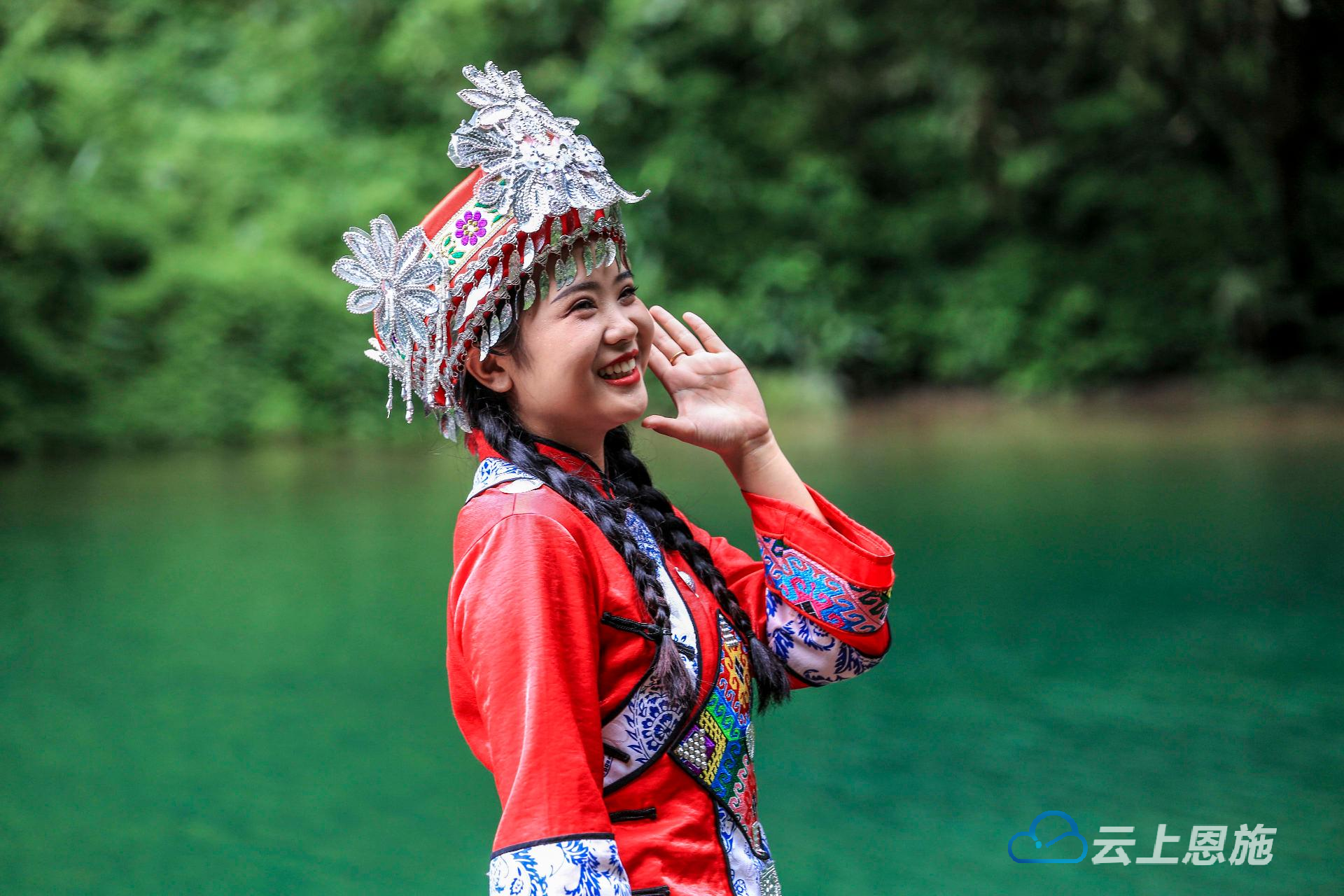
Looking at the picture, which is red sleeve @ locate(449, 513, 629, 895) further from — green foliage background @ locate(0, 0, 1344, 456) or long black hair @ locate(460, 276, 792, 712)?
green foliage background @ locate(0, 0, 1344, 456)

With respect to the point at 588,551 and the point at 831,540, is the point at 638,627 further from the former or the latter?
the point at 831,540

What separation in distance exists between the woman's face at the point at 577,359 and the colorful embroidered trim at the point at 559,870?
1.47 feet

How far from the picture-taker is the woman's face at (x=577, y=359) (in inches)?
54.8

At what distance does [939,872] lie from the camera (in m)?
3.26

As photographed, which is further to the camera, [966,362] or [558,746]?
[966,362]

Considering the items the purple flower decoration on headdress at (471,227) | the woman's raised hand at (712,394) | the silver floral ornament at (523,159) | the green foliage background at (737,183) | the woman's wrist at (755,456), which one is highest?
the green foliage background at (737,183)

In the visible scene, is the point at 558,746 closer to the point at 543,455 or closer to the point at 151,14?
the point at 543,455

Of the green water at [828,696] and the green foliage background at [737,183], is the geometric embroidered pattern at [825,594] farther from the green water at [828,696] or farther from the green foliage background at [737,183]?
the green foliage background at [737,183]

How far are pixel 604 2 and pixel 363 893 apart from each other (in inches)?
504

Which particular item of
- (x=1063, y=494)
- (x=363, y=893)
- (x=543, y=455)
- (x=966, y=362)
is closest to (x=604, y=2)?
(x=966, y=362)

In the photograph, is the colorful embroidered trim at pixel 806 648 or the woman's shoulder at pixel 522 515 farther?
the colorful embroidered trim at pixel 806 648

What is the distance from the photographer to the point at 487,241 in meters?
1.37

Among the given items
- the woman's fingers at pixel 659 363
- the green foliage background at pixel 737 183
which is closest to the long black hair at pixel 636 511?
the woman's fingers at pixel 659 363

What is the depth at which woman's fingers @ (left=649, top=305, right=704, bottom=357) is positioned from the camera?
5.17 ft
